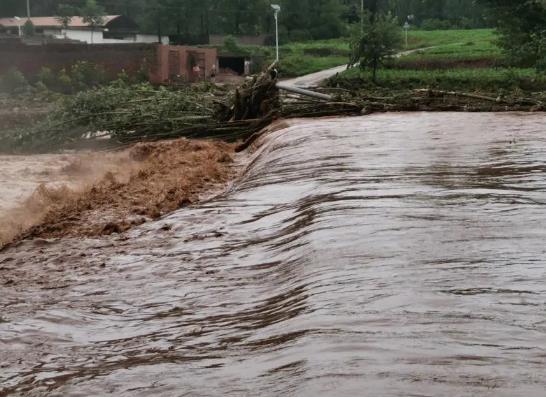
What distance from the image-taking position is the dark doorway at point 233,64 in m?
54.9

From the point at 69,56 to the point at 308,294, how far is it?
157 feet

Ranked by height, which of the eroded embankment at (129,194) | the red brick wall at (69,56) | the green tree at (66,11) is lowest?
the eroded embankment at (129,194)

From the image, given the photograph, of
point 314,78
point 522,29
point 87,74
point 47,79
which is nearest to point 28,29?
point 47,79

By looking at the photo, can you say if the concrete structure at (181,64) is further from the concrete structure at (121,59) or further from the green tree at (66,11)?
the green tree at (66,11)

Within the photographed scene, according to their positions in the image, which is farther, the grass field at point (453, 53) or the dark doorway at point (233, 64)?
the dark doorway at point (233, 64)

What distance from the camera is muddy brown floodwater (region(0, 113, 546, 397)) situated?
402 centimetres

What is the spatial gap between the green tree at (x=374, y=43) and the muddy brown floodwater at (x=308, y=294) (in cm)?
3269

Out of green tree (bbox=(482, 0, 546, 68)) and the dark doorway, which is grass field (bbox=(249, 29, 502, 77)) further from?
green tree (bbox=(482, 0, 546, 68))

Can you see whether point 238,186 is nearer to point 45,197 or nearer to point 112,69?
point 45,197

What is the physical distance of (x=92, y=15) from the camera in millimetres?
67312

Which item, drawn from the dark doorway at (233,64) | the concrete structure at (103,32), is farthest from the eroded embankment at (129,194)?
the concrete structure at (103,32)

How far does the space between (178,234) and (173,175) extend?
13.3 ft

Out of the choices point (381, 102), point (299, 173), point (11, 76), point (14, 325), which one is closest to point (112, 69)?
point (11, 76)

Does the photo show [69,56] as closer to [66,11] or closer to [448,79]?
[448,79]
